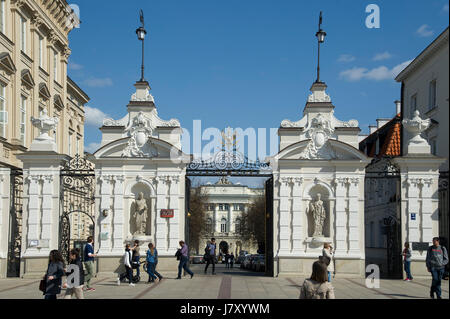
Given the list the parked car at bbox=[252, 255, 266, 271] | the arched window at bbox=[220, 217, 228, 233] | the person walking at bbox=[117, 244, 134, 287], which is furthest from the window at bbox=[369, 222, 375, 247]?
the arched window at bbox=[220, 217, 228, 233]

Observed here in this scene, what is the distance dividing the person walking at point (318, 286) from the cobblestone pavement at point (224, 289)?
855cm

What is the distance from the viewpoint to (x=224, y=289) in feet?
63.5

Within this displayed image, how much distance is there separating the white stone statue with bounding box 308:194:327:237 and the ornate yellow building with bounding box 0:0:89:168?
1172 cm

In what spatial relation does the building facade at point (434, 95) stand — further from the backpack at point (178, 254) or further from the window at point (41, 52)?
the window at point (41, 52)

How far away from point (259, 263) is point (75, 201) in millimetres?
12427

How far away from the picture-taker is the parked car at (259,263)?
3569 cm

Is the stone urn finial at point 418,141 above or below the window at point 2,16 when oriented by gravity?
below

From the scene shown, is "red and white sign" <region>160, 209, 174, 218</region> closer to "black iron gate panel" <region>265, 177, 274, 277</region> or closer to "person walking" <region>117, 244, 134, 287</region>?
"person walking" <region>117, 244, 134, 287</region>

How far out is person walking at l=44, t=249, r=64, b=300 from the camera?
482 inches

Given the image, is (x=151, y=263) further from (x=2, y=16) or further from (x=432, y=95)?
(x=432, y=95)

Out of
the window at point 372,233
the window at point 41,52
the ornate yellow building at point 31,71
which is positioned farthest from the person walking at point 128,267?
the window at point 372,233

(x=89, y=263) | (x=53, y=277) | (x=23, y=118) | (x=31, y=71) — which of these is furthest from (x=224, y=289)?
(x=31, y=71)

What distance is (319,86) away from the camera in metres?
24.8
